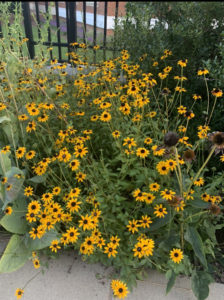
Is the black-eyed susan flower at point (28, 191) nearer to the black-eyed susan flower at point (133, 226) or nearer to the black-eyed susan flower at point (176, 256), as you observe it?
the black-eyed susan flower at point (133, 226)

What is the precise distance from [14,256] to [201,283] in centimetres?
113

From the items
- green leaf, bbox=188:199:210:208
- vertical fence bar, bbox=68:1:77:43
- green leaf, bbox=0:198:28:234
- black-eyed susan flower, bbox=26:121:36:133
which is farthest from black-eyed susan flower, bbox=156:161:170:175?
vertical fence bar, bbox=68:1:77:43

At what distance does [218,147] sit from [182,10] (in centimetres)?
247

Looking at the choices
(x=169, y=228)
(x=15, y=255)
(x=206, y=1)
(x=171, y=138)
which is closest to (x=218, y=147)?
(x=171, y=138)

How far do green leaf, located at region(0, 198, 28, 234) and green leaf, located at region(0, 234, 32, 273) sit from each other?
0.06 m

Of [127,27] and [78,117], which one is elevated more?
[127,27]

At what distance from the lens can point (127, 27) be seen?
3170 mm

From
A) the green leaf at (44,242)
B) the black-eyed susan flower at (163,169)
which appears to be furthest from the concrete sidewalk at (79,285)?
the black-eyed susan flower at (163,169)

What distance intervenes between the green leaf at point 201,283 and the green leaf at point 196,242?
13 centimetres

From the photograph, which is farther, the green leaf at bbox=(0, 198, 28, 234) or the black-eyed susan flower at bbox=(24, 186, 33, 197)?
the green leaf at bbox=(0, 198, 28, 234)

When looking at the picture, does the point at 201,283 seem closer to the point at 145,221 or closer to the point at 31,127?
the point at 145,221

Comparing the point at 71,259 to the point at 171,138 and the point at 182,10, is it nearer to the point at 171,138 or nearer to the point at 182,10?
the point at 171,138

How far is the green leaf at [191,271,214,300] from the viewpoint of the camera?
152 centimetres

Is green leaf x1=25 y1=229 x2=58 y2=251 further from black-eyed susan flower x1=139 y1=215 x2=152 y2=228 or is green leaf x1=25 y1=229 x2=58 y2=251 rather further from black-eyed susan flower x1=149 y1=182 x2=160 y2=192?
black-eyed susan flower x1=149 y1=182 x2=160 y2=192
